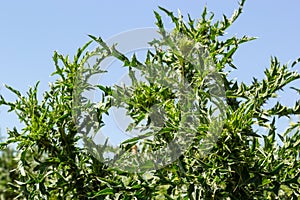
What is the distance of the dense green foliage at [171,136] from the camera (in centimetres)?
232

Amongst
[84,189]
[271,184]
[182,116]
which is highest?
[182,116]

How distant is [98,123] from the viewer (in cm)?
252

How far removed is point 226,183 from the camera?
2393mm

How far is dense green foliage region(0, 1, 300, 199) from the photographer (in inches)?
91.2

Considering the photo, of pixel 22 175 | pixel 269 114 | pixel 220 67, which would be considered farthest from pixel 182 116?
pixel 22 175

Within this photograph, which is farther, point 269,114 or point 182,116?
point 269,114

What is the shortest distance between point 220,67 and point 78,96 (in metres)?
0.76

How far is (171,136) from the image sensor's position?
2.40 meters

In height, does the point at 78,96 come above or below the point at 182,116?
above

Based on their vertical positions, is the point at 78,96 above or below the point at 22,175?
above

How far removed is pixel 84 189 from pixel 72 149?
215mm

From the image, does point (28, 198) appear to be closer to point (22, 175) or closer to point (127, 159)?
point (22, 175)

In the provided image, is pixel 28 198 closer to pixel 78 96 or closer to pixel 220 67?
pixel 78 96

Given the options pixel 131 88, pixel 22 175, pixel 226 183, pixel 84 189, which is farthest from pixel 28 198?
pixel 226 183
